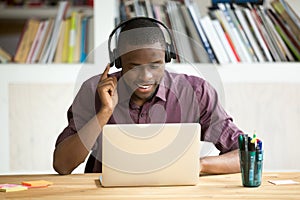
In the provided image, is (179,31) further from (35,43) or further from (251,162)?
(251,162)

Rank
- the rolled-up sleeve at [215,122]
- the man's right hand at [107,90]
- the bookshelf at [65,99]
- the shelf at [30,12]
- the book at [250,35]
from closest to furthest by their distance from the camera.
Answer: the man's right hand at [107,90], the rolled-up sleeve at [215,122], the bookshelf at [65,99], the book at [250,35], the shelf at [30,12]

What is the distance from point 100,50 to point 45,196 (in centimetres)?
125

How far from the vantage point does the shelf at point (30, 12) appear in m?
3.60

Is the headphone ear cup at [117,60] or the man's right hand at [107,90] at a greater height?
the headphone ear cup at [117,60]

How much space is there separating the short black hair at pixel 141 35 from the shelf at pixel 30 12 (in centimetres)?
146

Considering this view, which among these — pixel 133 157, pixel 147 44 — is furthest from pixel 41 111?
pixel 133 157

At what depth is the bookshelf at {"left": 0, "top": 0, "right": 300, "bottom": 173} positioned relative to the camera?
9.71 ft

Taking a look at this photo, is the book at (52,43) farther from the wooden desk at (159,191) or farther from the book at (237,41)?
the wooden desk at (159,191)

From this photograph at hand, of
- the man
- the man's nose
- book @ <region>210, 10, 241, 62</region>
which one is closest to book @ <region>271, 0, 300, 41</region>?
book @ <region>210, 10, 241, 62</region>

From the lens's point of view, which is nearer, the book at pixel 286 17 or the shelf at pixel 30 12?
the book at pixel 286 17

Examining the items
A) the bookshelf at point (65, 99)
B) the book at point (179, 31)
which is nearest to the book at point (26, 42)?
the bookshelf at point (65, 99)

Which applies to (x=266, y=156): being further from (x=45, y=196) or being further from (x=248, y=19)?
(x=45, y=196)

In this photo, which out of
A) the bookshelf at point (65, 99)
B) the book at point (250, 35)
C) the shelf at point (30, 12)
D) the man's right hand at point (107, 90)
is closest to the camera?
the man's right hand at point (107, 90)

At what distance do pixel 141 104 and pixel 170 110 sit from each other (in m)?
0.12
